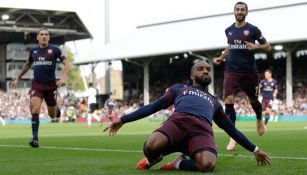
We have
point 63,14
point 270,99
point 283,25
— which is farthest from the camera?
point 63,14

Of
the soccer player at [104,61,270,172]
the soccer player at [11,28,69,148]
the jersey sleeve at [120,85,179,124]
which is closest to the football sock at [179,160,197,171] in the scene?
the soccer player at [104,61,270,172]

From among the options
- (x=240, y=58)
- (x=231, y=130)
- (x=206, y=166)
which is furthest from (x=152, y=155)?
(x=240, y=58)

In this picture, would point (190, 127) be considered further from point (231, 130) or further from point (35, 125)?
point (35, 125)

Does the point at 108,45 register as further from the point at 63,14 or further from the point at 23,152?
the point at 23,152

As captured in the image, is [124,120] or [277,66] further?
[277,66]

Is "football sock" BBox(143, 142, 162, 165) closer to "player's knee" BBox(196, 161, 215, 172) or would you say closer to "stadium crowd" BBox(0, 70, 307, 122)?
"player's knee" BBox(196, 161, 215, 172)

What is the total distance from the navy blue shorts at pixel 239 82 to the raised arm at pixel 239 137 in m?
4.39

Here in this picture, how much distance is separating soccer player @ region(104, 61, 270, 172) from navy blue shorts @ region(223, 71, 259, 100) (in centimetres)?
Answer: 444

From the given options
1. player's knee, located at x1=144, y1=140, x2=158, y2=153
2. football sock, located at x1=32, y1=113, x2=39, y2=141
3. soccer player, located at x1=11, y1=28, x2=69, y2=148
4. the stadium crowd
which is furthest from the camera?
the stadium crowd

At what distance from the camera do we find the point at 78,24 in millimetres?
76812

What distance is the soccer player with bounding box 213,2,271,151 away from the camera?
12.6 meters

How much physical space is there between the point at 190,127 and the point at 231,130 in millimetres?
511

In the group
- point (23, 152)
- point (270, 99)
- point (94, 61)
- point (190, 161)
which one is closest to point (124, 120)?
point (190, 161)

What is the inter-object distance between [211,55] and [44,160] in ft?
149
